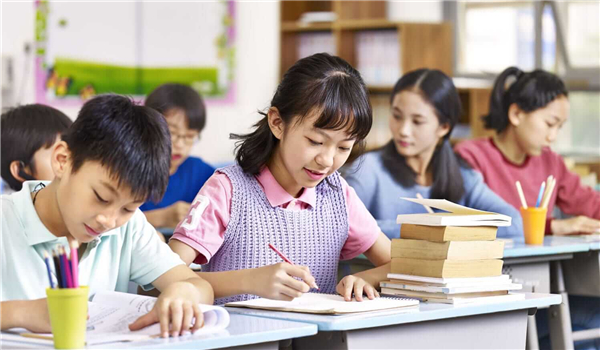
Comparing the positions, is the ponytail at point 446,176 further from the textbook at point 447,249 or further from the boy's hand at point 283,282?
the boy's hand at point 283,282

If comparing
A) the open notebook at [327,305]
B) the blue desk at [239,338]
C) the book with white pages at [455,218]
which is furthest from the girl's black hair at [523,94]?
the blue desk at [239,338]

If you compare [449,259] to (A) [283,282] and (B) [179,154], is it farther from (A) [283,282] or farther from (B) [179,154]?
(B) [179,154]

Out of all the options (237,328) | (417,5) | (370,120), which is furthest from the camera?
(417,5)

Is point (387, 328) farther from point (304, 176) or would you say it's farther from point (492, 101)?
point (492, 101)

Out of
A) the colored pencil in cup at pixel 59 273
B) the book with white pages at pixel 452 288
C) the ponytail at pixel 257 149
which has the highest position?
the ponytail at pixel 257 149

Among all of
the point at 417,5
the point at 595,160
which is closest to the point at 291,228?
the point at 595,160

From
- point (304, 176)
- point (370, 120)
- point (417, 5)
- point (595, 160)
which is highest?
point (417, 5)

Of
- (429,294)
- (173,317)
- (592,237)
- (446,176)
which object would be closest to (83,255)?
(173,317)

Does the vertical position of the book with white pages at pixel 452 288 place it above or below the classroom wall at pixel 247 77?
below

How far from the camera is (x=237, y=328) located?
4.66ft

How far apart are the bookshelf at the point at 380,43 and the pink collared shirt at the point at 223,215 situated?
140 inches

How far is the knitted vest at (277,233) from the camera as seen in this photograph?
78.4 inches

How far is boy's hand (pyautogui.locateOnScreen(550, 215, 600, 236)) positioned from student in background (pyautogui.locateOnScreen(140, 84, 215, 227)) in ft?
4.43

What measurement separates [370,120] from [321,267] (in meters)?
0.39
